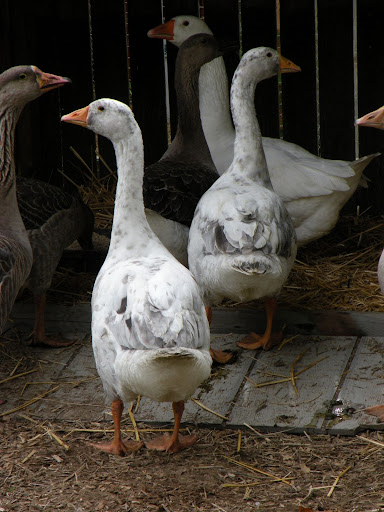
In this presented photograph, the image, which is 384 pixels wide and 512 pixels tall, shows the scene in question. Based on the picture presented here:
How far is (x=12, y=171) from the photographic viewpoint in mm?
4684

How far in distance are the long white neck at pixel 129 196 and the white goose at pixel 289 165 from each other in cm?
188

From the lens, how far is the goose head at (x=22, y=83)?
4.66 m

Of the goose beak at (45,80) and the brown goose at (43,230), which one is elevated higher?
the goose beak at (45,80)

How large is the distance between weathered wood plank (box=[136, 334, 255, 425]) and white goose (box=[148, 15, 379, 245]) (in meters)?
1.43

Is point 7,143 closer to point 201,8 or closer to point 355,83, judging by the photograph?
point 201,8

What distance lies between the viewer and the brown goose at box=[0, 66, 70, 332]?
431cm

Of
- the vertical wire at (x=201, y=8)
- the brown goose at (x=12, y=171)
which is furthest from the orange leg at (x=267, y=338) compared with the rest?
the vertical wire at (x=201, y=8)

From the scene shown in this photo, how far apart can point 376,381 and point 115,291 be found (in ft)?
5.16

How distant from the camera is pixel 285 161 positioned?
5656 mm

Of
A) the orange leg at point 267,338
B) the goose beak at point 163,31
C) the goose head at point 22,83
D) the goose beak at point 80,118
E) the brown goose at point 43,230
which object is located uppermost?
the goose beak at point 163,31

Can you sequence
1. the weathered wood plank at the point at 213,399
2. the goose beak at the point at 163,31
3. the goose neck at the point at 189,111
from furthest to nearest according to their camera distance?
the goose beak at the point at 163,31 < the goose neck at the point at 189,111 < the weathered wood plank at the point at 213,399

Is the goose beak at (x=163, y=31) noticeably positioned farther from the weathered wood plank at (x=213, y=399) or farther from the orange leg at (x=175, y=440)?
the orange leg at (x=175, y=440)

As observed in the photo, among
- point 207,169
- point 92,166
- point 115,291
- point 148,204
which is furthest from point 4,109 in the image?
point 92,166

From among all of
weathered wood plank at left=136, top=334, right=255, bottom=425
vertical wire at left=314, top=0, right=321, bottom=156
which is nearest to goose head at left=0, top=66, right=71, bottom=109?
weathered wood plank at left=136, top=334, right=255, bottom=425
